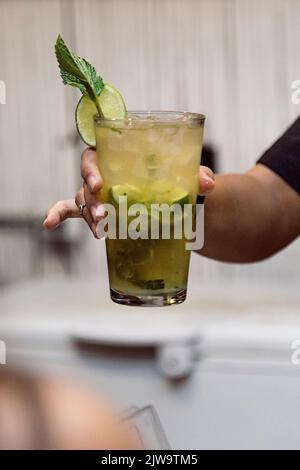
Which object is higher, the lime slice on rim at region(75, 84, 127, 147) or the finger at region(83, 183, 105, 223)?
the lime slice on rim at region(75, 84, 127, 147)

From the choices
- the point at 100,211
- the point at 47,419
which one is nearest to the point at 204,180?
the point at 100,211

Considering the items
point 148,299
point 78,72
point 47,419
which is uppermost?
point 78,72

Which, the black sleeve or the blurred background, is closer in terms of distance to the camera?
the black sleeve

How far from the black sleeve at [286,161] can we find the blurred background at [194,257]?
684 millimetres

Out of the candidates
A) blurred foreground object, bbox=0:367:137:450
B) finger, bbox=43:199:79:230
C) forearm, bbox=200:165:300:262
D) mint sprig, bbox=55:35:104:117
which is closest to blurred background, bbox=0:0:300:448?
forearm, bbox=200:165:300:262

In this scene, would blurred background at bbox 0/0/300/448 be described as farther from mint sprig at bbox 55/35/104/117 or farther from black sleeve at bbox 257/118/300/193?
mint sprig at bbox 55/35/104/117

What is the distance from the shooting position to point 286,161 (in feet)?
3.70

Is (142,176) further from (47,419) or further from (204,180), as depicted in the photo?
(47,419)

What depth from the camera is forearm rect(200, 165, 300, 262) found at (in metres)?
0.97

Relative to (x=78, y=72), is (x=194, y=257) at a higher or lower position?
lower

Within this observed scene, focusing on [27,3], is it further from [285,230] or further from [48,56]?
[285,230]

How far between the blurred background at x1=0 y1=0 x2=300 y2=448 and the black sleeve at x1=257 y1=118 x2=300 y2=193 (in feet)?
2.24

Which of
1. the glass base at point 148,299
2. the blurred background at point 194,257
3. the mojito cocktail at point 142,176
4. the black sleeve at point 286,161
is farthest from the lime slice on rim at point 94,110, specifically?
the blurred background at point 194,257

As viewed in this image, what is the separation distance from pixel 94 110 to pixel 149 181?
0.32ft
